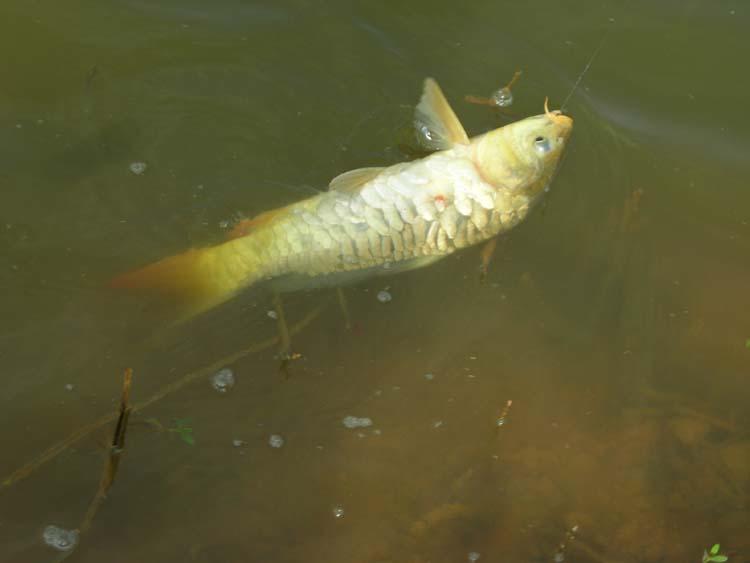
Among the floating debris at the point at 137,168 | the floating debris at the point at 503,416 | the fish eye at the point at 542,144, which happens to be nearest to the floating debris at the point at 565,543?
the floating debris at the point at 503,416

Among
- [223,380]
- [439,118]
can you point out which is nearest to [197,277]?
[223,380]

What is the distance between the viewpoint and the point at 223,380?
322cm

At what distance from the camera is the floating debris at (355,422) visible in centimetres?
322

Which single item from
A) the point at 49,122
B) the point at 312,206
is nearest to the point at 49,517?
the point at 312,206

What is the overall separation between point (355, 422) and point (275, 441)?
31 centimetres

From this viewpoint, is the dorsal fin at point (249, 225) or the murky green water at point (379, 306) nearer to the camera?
the murky green water at point (379, 306)

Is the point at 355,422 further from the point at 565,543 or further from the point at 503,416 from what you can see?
the point at 565,543

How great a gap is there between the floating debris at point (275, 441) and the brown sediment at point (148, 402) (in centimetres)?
33

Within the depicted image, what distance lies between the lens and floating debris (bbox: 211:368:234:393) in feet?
10.5

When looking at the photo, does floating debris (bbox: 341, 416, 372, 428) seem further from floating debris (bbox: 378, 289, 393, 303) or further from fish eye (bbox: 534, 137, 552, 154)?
fish eye (bbox: 534, 137, 552, 154)

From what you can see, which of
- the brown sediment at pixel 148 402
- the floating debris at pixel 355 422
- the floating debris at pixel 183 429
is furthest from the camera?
the floating debris at pixel 355 422

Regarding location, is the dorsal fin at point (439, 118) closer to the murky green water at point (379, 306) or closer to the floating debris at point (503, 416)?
the murky green water at point (379, 306)

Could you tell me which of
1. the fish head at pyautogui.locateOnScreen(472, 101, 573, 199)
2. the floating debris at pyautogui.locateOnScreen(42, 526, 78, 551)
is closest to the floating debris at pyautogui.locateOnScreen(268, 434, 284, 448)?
the floating debris at pyautogui.locateOnScreen(42, 526, 78, 551)

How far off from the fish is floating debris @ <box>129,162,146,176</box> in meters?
0.55
